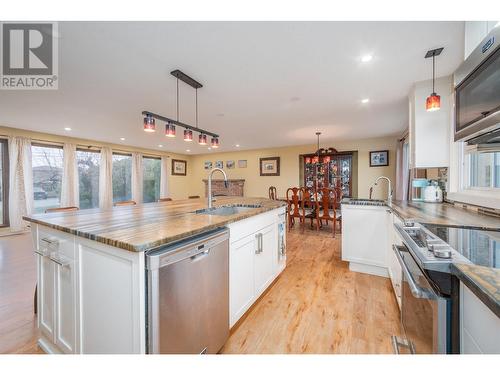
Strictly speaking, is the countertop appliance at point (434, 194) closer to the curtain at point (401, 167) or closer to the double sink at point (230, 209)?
the double sink at point (230, 209)

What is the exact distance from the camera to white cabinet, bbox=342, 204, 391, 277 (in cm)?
239

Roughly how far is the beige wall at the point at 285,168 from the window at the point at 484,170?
3.74 m

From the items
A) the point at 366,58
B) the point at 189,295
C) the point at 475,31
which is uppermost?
the point at 366,58

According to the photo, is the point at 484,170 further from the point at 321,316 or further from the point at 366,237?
the point at 321,316

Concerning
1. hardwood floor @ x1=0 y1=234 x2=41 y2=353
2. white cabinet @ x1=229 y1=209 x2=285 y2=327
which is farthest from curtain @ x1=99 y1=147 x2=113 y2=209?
white cabinet @ x1=229 y1=209 x2=285 y2=327

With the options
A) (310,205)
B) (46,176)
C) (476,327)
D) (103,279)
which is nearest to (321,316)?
(476,327)

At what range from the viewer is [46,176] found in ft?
16.1

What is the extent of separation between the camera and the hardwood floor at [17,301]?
4.84 ft

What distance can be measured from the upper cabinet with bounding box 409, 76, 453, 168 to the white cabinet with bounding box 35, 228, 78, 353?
339cm

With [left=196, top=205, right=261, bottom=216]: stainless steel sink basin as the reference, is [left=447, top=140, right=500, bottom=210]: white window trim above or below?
above

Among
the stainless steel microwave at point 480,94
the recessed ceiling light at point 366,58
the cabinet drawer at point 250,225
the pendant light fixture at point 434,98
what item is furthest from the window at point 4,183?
the pendant light fixture at point 434,98

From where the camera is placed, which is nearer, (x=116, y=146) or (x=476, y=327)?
(x=476, y=327)

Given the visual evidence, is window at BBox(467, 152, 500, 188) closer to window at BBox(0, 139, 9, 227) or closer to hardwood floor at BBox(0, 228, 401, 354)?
hardwood floor at BBox(0, 228, 401, 354)

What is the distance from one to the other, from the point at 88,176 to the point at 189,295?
6222 mm
